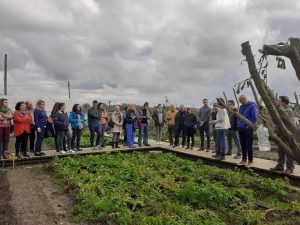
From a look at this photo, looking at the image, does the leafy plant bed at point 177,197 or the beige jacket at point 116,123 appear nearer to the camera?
the leafy plant bed at point 177,197

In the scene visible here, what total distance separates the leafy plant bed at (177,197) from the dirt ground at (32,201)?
0.96ft

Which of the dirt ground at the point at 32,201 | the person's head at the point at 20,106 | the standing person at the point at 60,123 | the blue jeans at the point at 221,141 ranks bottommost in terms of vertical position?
the dirt ground at the point at 32,201

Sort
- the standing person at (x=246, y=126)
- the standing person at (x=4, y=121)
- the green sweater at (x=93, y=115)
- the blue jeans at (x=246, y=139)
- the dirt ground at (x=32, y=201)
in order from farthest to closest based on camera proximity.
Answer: the green sweater at (x=93, y=115)
the standing person at (x=4, y=121)
the blue jeans at (x=246, y=139)
the standing person at (x=246, y=126)
the dirt ground at (x=32, y=201)

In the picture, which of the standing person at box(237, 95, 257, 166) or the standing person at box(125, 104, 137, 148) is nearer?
the standing person at box(237, 95, 257, 166)

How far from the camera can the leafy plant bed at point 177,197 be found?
19.9ft

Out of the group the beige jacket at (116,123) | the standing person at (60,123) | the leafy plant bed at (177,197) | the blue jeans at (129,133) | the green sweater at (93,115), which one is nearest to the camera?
the leafy plant bed at (177,197)

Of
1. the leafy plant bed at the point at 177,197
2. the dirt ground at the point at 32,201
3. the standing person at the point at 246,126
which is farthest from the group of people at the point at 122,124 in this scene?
the dirt ground at the point at 32,201

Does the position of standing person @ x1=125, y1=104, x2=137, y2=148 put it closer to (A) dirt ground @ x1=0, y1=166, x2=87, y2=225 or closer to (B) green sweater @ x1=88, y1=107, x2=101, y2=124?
(B) green sweater @ x1=88, y1=107, x2=101, y2=124

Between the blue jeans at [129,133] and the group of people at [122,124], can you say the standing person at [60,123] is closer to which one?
the group of people at [122,124]

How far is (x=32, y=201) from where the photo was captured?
7.52m

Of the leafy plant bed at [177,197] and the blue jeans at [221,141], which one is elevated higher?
the blue jeans at [221,141]

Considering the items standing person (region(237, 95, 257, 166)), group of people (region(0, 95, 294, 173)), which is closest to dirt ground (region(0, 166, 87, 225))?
group of people (region(0, 95, 294, 173))

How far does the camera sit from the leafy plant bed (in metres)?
6.07

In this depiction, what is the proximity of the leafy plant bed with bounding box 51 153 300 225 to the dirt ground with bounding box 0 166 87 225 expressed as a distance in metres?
0.29
